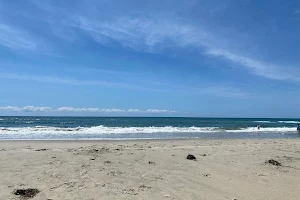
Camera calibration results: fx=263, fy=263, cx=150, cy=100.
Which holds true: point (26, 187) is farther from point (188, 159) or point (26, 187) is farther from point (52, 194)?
point (188, 159)

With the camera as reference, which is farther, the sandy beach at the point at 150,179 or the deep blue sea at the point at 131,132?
the deep blue sea at the point at 131,132

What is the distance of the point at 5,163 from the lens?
819cm

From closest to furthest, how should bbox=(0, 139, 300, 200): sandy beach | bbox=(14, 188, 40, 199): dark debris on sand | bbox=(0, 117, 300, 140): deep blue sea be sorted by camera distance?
1. bbox=(14, 188, 40, 199): dark debris on sand
2. bbox=(0, 139, 300, 200): sandy beach
3. bbox=(0, 117, 300, 140): deep blue sea

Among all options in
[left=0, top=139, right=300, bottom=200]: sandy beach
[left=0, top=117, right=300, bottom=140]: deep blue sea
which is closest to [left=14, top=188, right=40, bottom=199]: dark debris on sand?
[left=0, top=139, right=300, bottom=200]: sandy beach

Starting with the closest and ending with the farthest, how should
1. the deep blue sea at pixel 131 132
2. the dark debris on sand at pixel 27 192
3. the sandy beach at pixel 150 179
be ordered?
the dark debris on sand at pixel 27 192, the sandy beach at pixel 150 179, the deep blue sea at pixel 131 132

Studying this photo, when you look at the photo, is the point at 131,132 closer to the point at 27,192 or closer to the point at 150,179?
the point at 150,179

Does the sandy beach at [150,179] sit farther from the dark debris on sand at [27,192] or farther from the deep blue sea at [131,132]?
the deep blue sea at [131,132]

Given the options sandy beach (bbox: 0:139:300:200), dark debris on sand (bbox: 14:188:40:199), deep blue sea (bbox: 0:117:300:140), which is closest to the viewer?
dark debris on sand (bbox: 14:188:40:199)

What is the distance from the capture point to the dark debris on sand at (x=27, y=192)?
4.98m

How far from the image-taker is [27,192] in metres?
5.17

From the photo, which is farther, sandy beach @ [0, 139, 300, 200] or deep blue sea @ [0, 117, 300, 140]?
deep blue sea @ [0, 117, 300, 140]

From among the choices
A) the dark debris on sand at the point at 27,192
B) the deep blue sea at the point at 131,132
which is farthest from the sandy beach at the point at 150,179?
the deep blue sea at the point at 131,132

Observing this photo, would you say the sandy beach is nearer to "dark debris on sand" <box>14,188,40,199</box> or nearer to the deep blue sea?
"dark debris on sand" <box>14,188,40,199</box>

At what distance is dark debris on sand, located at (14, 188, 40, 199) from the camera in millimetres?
4984
